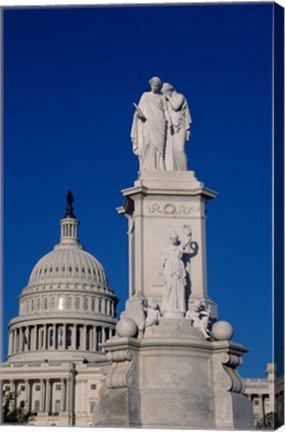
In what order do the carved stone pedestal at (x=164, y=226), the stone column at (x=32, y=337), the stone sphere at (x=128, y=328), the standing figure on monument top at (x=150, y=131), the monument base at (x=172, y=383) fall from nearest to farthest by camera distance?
the monument base at (x=172, y=383) → the stone sphere at (x=128, y=328) → the carved stone pedestal at (x=164, y=226) → the standing figure on monument top at (x=150, y=131) → the stone column at (x=32, y=337)

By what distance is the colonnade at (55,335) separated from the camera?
134 metres

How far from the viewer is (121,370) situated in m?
24.0

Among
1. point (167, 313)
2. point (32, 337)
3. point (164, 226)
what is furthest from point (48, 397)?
point (167, 313)

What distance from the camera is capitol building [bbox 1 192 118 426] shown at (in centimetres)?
11981

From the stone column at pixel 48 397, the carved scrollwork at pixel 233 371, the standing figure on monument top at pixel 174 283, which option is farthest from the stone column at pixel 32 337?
the carved scrollwork at pixel 233 371

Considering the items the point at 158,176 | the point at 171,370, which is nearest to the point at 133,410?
the point at 171,370

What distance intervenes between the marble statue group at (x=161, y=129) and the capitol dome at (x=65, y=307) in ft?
340

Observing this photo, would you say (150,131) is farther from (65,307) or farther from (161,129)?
(65,307)

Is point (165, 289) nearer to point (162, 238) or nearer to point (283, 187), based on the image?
point (162, 238)

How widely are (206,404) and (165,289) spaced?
9.16 feet

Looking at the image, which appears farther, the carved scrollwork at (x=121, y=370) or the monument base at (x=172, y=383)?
the carved scrollwork at (x=121, y=370)

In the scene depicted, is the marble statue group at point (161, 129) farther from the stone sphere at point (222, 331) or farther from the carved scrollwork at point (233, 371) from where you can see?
the carved scrollwork at point (233, 371)

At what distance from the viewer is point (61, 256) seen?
142 m

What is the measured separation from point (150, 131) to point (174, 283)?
161 inches
